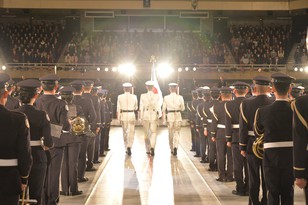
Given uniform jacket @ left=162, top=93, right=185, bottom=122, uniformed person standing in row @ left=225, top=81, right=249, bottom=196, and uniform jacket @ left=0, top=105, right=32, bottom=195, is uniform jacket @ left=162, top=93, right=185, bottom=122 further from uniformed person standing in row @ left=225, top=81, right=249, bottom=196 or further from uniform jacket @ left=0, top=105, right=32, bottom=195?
uniform jacket @ left=0, top=105, right=32, bottom=195

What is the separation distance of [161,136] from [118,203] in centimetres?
1363

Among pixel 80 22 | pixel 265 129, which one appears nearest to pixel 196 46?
pixel 80 22

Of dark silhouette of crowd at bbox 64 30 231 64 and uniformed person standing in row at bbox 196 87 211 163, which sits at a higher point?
dark silhouette of crowd at bbox 64 30 231 64

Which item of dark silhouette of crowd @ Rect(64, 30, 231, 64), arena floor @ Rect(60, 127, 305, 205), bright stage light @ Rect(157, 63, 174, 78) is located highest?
dark silhouette of crowd @ Rect(64, 30, 231, 64)

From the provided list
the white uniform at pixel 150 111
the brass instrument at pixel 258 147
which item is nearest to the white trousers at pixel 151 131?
the white uniform at pixel 150 111

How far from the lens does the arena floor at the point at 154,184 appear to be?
30.9 feet

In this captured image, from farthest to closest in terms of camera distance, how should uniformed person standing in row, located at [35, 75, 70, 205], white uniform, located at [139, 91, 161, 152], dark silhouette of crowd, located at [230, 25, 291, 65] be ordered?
dark silhouette of crowd, located at [230, 25, 291, 65]
white uniform, located at [139, 91, 161, 152]
uniformed person standing in row, located at [35, 75, 70, 205]

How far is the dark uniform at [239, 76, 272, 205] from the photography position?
7715mm

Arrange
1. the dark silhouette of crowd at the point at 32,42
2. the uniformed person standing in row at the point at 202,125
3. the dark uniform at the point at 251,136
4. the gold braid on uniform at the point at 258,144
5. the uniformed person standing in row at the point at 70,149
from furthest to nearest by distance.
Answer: the dark silhouette of crowd at the point at 32,42, the uniformed person standing in row at the point at 202,125, the uniformed person standing in row at the point at 70,149, the dark uniform at the point at 251,136, the gold braid on uniform at the point at 258,144

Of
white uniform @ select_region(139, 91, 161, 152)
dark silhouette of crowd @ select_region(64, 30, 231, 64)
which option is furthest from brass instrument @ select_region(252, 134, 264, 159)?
dark silhouette of crowd @ select_region(64, 30, 231, 64)

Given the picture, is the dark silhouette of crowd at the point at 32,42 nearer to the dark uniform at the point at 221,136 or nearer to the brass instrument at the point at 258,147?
the dark uniform at the point at 221,136

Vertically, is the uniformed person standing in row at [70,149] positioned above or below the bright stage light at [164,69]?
below

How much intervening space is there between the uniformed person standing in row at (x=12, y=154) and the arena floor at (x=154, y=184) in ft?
12.1

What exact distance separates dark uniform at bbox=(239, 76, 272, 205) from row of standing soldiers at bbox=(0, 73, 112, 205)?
272 centimetres
